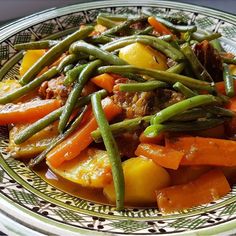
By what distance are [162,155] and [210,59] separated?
0.71 m

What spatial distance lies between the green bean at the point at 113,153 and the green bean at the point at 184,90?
369 mm

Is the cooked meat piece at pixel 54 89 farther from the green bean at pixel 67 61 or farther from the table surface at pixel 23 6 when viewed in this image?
the table surface at pixel 23 6

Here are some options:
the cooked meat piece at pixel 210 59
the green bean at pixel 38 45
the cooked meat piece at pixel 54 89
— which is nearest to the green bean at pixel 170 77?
the cooked meat piece at pixel 210 59

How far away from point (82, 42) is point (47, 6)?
1862mm

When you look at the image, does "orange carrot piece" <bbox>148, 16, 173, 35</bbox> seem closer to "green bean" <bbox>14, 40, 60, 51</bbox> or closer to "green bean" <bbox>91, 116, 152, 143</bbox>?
"green bean" <bbox>14, 40, 60, 51</bbox>

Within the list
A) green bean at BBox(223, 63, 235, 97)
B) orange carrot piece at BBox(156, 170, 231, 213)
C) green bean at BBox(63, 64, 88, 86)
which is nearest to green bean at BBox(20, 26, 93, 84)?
green bean at BBox(63, 64, 88, 86)

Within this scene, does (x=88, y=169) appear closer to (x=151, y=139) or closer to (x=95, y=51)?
(x=151, y=139)

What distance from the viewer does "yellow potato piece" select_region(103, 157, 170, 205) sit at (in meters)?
2.08

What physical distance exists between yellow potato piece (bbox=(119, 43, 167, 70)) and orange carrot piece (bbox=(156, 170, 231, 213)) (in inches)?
25.8

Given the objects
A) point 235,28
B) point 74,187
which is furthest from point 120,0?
point 74,187

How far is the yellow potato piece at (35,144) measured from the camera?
2.38 meters

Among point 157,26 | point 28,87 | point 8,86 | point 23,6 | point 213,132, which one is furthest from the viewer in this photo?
point 23,6

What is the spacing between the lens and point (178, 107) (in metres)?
2.13

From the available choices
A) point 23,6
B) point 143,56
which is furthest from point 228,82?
point 23,6
